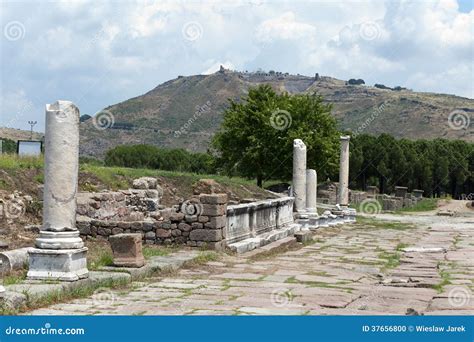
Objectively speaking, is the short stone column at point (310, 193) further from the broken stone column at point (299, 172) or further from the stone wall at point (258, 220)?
the stone wall at point (258, 220)

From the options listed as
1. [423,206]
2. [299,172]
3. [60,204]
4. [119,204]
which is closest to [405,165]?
[423,206]

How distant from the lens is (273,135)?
3847 cm

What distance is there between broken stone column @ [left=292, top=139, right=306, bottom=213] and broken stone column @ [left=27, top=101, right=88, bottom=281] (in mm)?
11854

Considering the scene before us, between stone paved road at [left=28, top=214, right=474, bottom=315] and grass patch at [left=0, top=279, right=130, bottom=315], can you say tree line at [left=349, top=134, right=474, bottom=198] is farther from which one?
grass patch at [left=0, top=279, right=130, bottom=315]

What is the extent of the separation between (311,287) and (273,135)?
28.8 meters

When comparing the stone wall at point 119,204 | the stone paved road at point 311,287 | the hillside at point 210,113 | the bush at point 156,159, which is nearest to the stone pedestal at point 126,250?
the stone paved road at point 311,287

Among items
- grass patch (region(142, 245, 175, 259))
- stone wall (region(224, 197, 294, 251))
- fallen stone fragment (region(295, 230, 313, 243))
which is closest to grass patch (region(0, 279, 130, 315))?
grass patch (region(142, 245, 175, 259))

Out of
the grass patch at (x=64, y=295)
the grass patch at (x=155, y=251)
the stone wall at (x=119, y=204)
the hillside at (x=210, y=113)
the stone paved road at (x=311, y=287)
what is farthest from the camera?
the hillside at (x=210, y=113)

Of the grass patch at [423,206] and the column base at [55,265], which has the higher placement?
the column base at [55,265]

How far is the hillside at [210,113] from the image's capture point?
11462cm

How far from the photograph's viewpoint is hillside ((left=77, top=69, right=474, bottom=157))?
376 feet

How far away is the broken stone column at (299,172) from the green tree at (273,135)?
1655cm

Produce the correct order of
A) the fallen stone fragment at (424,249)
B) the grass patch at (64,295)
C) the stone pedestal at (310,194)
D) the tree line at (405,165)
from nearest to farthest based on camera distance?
1. the grass patch at (64,295)
2. the fallen stone fragment at (424,249)
3. the stone pedestal at (310,194)
4. the tree line at (405,165)

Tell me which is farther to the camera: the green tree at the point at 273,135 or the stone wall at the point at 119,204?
the green tree at the point at 273,135
